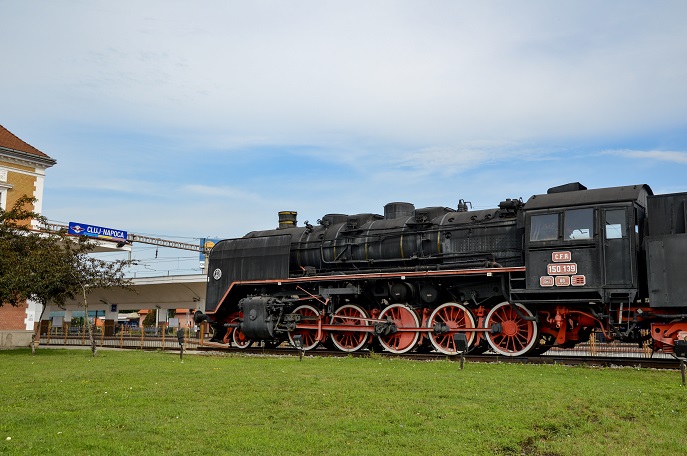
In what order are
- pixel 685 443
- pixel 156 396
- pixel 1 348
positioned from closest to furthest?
pixel 685 443
pixel 156 396
pixel 1 348

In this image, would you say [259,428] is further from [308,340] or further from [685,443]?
[308,340]

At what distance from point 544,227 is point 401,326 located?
554 centimetres

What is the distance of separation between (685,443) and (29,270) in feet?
67.2

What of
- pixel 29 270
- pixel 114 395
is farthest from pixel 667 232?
pixel 29 270

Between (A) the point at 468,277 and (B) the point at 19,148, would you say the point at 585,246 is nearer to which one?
(A) the point at 468,277

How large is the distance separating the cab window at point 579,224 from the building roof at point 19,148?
28.1m

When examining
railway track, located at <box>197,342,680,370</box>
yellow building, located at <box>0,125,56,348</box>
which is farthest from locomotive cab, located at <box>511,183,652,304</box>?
yellow building, located at <box>0,125,56,348</box>

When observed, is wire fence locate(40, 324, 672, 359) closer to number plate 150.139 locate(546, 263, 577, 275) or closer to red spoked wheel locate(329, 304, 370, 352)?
number plate 150.139 locate(546, 263, 577, 275)

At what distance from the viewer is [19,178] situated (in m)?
33.1

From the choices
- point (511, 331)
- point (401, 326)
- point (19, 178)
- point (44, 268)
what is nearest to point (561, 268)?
point (511, 331)

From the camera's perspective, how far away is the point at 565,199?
16.5 m

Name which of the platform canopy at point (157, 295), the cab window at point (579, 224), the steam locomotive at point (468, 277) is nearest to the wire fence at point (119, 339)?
the steam locomotive at point (468, 277)

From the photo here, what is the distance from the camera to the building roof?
32656 mm

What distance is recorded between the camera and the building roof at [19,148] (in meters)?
32.7
